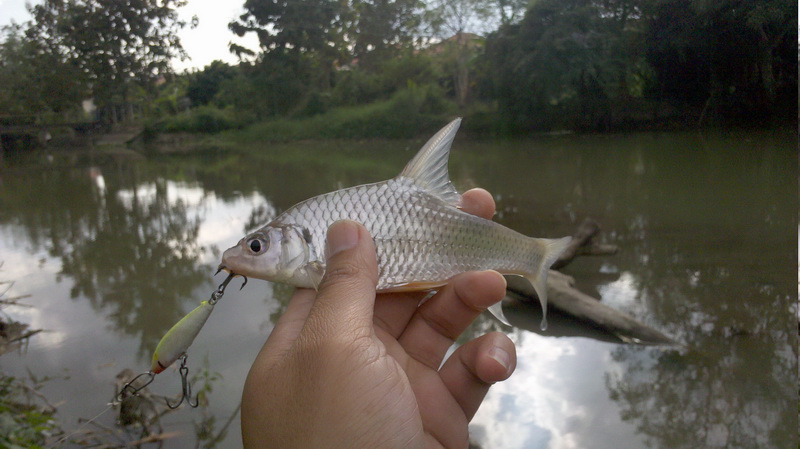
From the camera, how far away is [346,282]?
29.5 inches

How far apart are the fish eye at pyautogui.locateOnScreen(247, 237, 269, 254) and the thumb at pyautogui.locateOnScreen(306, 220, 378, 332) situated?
9cm

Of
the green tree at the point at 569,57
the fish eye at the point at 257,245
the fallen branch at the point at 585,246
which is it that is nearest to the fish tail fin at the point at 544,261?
the fish eye at the point at 257,245

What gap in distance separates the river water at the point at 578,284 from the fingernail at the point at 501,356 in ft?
1.68

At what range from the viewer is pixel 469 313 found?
1.03 meters

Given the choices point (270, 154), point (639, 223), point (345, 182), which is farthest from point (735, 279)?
point (270, 154)

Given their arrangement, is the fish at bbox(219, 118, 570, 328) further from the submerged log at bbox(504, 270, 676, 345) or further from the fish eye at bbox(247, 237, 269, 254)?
the submerged log at bbox(504, 270, 676, 345)

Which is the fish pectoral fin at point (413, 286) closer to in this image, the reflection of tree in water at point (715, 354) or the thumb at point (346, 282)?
the thumb at point (346, 282)

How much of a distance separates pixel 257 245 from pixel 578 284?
2547 mm

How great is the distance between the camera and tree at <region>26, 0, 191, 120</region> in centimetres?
312

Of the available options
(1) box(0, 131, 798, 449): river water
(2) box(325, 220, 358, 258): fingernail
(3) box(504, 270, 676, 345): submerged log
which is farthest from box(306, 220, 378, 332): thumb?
(3) box(504, 270, 676, 345): submerged log

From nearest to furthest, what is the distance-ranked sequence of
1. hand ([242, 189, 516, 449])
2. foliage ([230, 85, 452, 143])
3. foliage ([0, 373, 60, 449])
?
1. hand ([242, 189, 516, 449])
2. foliage ([0, 373, 60, 449])
3. foliage ([230, 85, 452, 143])

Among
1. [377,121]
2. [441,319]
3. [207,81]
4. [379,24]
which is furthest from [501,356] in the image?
[377,121]

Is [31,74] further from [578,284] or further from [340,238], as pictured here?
[340,238]

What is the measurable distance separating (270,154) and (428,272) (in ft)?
29.2
